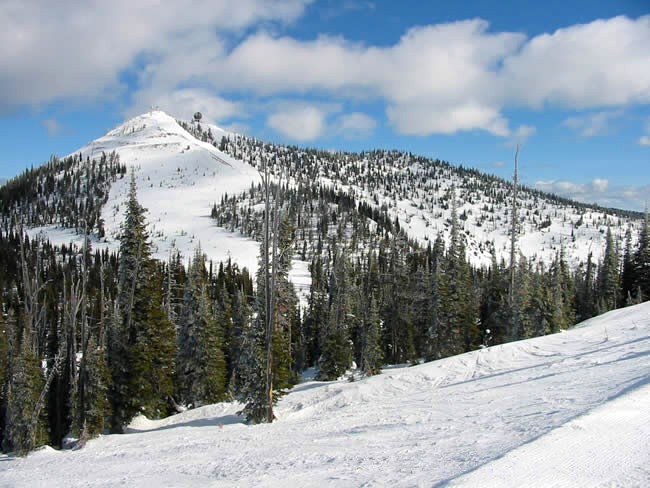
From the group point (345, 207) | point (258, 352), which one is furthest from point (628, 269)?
point (345, 207)

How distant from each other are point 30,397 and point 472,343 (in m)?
37.5

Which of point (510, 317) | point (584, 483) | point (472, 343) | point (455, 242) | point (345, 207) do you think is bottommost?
point (472, 343)

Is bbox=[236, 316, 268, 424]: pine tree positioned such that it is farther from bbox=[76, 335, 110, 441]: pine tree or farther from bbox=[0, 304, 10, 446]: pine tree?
bbox=[0, 304, 10, 446]: pine tree

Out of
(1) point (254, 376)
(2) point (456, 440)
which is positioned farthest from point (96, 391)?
(2) point (456, 440)

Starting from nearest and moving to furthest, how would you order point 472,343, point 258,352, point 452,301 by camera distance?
point 258,352 → point 452,301 → point 472,343

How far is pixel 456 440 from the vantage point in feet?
30.1

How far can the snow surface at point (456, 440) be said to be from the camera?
23.0 feet

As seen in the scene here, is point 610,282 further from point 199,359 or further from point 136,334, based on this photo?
point 136,334

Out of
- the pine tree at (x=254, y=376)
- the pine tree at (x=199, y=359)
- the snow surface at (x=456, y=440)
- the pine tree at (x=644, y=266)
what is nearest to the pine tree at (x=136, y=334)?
the pine tree at (x=199, y=359)

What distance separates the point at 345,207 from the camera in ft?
638

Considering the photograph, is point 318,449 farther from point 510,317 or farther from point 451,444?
point 510,317

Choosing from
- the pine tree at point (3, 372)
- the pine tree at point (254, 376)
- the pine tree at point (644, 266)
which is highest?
the pine tree at point (644, 266)

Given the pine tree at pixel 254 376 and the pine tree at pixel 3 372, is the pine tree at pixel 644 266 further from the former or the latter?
the pine tree at pixel 3 372

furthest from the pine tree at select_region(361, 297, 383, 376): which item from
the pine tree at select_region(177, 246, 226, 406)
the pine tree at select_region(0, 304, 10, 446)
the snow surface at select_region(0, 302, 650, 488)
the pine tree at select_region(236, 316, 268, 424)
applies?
the pine tree at select_region(0, 304, 10, 446)
